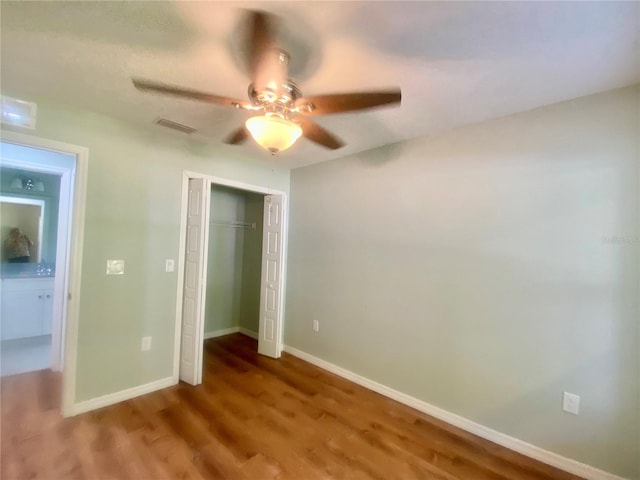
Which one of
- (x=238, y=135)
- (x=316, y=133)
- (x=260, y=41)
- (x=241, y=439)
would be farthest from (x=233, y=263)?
(x=260, y=41)

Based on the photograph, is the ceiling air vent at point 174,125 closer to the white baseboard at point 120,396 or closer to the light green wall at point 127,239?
the light green wall at point 127,239

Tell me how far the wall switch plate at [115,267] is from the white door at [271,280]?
5.28 ft

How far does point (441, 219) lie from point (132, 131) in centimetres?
281

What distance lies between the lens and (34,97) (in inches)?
82.9

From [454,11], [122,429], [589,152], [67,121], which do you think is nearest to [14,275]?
[67,121]

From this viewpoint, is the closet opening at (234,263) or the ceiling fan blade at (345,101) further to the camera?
the closet opening at (234,263)

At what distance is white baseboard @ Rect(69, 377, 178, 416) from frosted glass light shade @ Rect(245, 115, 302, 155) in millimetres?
2544

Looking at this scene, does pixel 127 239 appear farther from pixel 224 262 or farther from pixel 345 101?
pixel 345 101

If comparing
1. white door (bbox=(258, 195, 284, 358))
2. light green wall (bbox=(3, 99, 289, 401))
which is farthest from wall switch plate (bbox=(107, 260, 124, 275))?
white door (bbox=(258, 195, 284, 358))

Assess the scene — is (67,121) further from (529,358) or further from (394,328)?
(529,358)


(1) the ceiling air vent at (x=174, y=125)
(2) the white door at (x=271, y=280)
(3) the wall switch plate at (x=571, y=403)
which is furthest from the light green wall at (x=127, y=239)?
(3) the wall switch plate at (x=571, y=403)

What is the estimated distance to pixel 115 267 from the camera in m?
2.53

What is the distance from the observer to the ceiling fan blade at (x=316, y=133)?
5.89ft

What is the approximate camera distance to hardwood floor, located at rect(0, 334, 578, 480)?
1.84 meters
